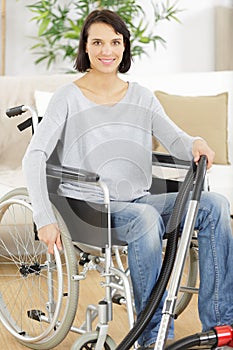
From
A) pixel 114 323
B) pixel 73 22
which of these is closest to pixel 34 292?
pixel 114 323

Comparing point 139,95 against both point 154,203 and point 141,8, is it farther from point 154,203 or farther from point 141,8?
point 141,8

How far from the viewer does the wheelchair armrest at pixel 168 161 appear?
2.41 m

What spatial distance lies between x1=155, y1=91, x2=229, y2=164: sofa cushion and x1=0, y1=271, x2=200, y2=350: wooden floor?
0.86 meters

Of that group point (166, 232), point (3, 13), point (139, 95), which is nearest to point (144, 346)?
point (166, 232)

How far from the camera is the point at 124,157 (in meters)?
2.34

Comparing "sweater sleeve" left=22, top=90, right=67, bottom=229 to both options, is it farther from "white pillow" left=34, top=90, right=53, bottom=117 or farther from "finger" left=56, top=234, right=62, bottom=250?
"white pillow" left=34, top=90, right=53, bottom=117

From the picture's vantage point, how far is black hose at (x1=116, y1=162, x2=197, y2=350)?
2.07 metres

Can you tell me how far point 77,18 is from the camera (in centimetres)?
491

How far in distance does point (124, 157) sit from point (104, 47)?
33cm

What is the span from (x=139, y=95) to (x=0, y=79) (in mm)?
1544

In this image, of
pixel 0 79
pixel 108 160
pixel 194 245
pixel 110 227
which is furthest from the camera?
pixel 0 79

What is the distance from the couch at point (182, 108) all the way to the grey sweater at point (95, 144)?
1271 mm

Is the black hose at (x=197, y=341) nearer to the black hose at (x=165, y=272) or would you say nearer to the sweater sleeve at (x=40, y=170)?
the black hose at (x=165, y=272)

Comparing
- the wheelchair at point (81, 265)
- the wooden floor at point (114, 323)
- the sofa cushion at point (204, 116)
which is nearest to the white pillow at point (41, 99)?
the sofa cushion at point (204, 116)
